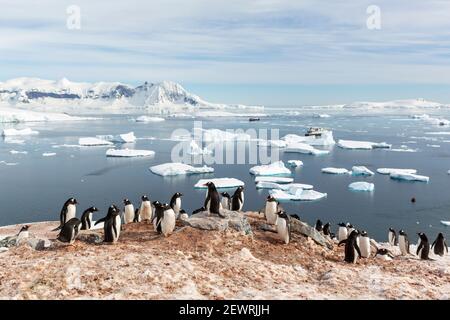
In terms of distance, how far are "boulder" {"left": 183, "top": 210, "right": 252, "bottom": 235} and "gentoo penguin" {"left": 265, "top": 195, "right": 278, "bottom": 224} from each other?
1.38 meters

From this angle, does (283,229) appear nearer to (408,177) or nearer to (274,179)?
(274,179)

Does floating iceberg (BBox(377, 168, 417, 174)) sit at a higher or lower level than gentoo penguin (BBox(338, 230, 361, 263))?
lower

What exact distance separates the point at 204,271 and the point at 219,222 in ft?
7.88

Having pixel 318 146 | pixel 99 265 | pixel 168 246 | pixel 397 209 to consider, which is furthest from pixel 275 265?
pixel 318 146

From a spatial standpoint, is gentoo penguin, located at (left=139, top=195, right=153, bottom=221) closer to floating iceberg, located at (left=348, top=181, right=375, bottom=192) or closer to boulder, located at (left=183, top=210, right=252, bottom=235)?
boulder, located at (left=183, top=210, right=252, bottom=235)

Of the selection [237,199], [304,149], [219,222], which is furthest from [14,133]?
[219,222]

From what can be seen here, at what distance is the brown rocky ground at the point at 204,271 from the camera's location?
291 inches

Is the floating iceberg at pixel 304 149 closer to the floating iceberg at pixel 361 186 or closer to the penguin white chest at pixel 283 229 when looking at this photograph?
the floating iceberg at pixel 361 186

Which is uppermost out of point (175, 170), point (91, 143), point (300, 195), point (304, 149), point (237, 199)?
point (237, 199)

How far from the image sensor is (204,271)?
8.41 metres

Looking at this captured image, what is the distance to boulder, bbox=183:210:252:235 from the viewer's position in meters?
10.6

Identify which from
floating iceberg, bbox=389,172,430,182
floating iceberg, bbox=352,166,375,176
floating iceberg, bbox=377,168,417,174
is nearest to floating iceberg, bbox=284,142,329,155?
floating iceberg, bbox=377,168,417,174

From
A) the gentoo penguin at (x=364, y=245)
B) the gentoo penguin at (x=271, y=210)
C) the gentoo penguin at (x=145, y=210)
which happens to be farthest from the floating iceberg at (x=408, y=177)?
the gentoo penguin at (x=145, y=210)

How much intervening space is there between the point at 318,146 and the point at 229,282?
52.2 meters
